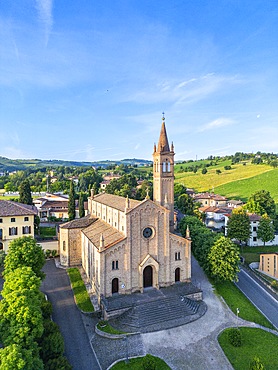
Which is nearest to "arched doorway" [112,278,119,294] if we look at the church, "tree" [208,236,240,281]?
the church

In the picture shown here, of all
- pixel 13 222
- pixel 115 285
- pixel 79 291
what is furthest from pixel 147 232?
pixel 13 222

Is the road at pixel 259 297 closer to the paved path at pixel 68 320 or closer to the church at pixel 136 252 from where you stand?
the church at pixel 136 252

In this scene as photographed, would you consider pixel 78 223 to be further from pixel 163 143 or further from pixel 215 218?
pixel 215 218

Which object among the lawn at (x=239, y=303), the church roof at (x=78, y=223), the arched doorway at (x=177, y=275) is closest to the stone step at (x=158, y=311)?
the arched doorway at (x=177, y=275)

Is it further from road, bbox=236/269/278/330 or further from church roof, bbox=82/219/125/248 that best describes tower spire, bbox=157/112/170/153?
road, bbox=236/269/278/330

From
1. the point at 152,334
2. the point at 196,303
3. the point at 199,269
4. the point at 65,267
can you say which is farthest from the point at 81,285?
the point at 199,269

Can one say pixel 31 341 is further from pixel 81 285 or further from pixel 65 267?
pixel 65 267
